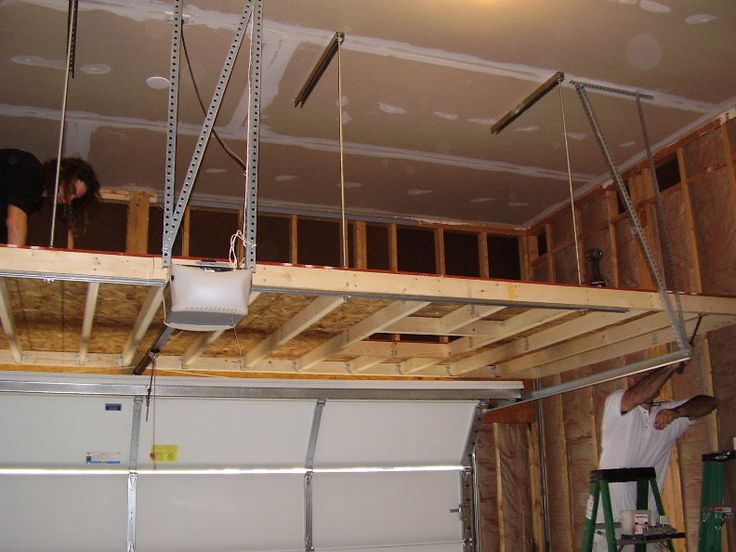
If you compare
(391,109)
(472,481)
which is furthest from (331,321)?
(391,109)

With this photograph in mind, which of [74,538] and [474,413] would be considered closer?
[74,538]

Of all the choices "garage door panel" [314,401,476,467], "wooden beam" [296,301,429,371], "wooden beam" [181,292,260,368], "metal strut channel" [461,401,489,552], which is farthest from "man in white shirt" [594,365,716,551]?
"wooden beam" [181,292,260,368]

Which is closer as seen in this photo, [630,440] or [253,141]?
[253,141]

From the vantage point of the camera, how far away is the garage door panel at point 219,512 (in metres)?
5.07

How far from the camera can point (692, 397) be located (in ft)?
19.5

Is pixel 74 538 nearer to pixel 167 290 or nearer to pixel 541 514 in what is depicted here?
pixel 167 290

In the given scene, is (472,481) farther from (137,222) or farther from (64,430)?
(137,222)

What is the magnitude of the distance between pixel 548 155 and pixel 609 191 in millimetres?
867

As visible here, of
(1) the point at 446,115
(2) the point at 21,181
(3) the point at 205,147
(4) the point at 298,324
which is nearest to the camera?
(3) the point at 205,147

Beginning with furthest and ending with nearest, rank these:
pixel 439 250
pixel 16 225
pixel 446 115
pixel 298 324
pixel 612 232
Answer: pixel 439 250 < pixel 612 232 < pixel 446 115 < pixel 298 324 < pixel 16 225

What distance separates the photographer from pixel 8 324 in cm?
448

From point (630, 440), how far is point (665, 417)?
11.7 inches

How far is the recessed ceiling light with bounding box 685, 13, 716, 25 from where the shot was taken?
16.5ft

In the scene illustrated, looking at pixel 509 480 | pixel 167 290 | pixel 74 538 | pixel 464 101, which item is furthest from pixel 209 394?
pixel 509 480
